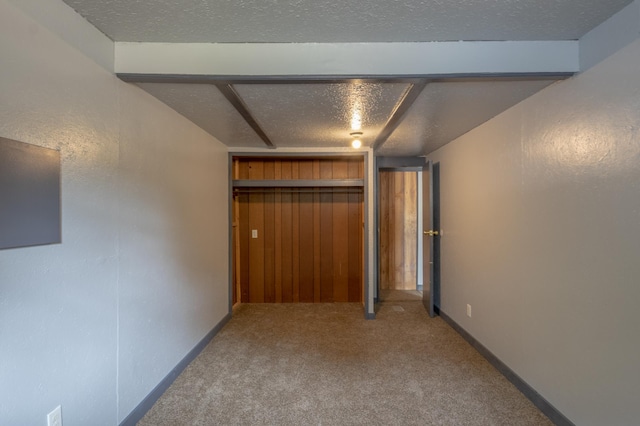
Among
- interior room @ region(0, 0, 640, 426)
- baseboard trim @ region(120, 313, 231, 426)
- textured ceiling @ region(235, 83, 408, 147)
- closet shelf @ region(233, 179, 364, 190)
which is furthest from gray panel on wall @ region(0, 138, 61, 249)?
closet shelf @ region(233, 179, 364, 190)

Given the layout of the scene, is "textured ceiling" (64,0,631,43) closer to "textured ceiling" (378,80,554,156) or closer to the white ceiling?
the white ceiling

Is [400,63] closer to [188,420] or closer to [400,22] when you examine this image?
[400,22]

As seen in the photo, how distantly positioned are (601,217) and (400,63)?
129cm

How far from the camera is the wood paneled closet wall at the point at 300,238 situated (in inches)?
167

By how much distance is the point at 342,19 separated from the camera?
1450 millimetres

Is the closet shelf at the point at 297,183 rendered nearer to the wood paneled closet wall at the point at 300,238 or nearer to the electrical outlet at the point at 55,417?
the wood paneled closet wall at the point at 300,238

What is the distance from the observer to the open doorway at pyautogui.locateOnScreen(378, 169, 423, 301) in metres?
4.90

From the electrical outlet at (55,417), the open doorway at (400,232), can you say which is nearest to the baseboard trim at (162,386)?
the electrical outlet at (55,417)

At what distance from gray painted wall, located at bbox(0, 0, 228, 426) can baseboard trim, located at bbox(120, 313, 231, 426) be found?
4 cm

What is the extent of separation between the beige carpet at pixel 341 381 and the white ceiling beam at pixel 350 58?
2066 millimetres

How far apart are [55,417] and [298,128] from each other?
244 cm

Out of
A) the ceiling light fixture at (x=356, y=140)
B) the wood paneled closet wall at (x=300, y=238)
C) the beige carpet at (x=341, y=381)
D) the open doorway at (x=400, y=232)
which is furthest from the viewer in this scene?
the open doorway at (x=400, y=232)

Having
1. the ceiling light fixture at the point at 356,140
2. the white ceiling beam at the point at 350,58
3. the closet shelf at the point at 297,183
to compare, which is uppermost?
the white ceiling beam at the point at 350,58

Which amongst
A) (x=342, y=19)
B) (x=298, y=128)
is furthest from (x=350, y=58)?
(x=298, y=128)
